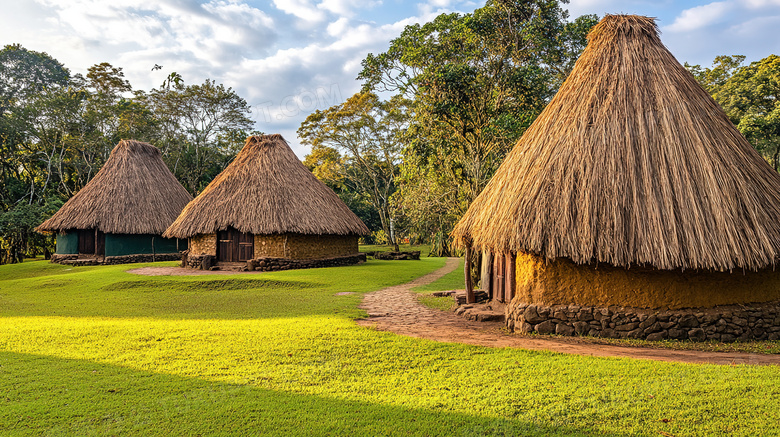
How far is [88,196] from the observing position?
75.0 feet

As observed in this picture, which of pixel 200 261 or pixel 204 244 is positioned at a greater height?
pixel 204 244

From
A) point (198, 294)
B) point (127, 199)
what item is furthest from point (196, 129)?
point (198, 294)

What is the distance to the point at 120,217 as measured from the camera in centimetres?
2231

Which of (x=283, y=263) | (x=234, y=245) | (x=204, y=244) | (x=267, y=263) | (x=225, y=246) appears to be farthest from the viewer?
(x=204, y=244)

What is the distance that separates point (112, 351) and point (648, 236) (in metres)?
7.39

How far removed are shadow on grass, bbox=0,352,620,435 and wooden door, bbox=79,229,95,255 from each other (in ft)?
68.3

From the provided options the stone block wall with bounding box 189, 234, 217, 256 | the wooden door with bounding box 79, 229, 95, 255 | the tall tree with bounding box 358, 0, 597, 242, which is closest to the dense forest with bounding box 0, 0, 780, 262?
the tall tree with bounding box 358, 0, 597, 242

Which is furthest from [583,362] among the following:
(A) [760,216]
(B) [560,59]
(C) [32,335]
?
(B) [560,59]

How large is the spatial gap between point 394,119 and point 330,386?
26.1m

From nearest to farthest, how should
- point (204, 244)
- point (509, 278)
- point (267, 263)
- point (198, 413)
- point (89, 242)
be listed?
point (198, 413)
point (509, 278)
point (267, 263)
point (204, 244)
point (89, 242)

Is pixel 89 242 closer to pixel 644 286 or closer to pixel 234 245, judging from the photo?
pixel 234 245

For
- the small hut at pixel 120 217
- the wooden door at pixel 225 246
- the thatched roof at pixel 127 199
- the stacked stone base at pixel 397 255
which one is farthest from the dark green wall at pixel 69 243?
the stacked stone base at pixel 397 255

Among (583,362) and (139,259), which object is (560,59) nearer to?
(583,362)

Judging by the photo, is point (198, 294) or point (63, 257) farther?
point (63, 257)
